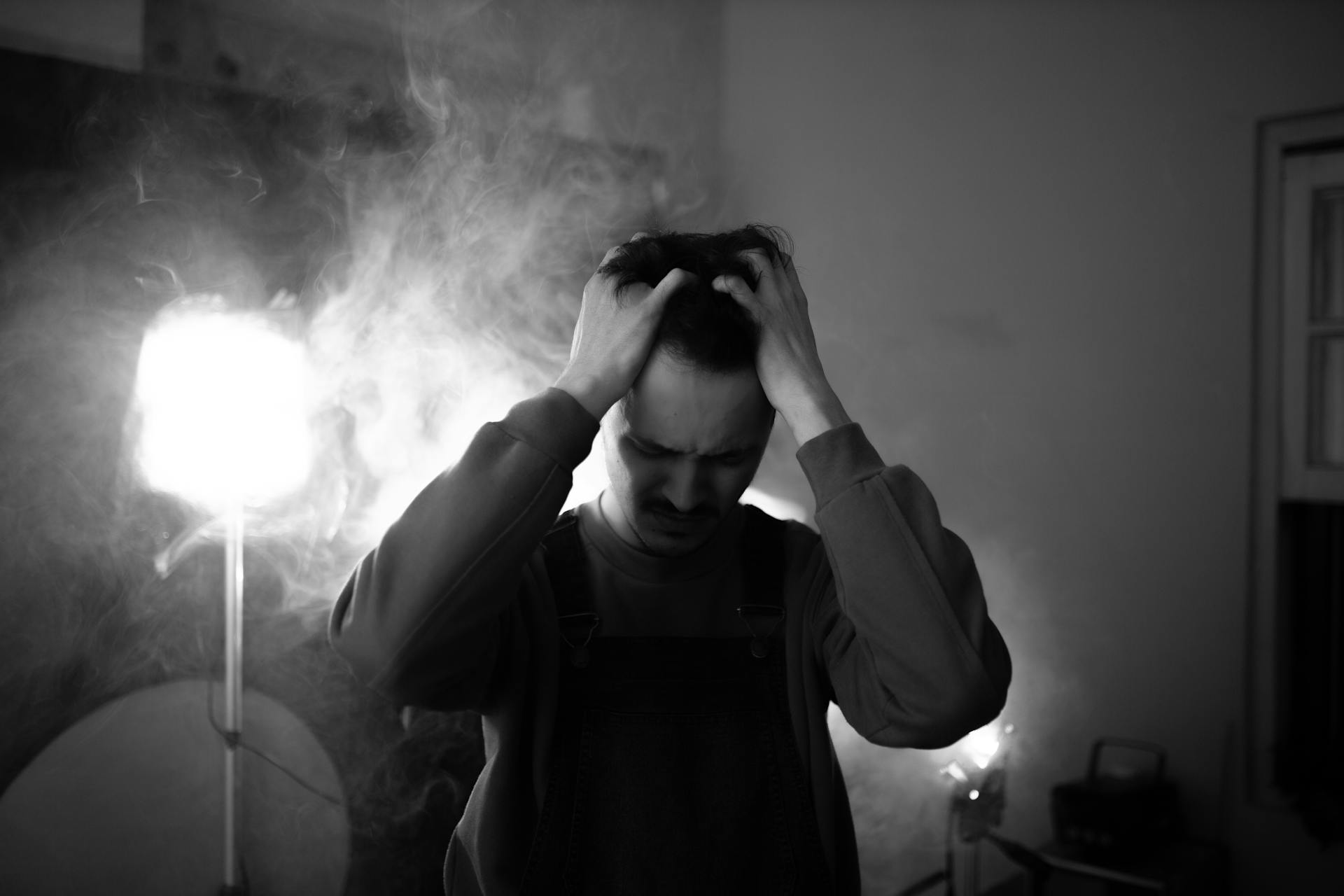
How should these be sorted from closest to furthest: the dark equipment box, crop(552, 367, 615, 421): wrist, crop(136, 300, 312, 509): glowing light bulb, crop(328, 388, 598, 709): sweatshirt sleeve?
crop(328, 388, 598, 709): sweatshirt sleeve, crop(552, 367, 615, 421): wrist, crop(136, 300, 312, 509): glowing light bulb, the dark equipment box

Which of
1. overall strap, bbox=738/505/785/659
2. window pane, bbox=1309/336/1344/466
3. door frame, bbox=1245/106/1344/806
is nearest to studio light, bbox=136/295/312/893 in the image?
overall strap, bbox=738/505/785/659

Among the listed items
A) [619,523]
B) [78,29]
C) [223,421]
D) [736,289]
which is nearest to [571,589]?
[619,523]

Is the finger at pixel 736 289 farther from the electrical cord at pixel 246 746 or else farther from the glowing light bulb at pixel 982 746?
the glowing light bulb at pixel 982 746

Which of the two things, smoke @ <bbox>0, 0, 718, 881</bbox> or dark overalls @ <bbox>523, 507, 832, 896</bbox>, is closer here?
dark overalls @ <bbox>523, 507, 832, 896</bbox>

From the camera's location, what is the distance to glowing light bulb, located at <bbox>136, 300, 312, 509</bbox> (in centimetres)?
192

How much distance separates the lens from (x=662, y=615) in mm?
1265

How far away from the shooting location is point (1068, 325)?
306 cm

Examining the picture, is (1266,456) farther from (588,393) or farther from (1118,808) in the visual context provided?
(588,393)

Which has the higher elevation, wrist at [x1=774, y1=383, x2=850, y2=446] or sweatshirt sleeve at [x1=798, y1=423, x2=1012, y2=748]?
wrist at [x1=774, y1=383, x2=850, y2=446]

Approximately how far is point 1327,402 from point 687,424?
2.53m

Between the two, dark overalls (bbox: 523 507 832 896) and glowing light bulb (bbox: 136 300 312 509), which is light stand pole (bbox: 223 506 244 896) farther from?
dark overalls (bbox: 523 507 832 896)

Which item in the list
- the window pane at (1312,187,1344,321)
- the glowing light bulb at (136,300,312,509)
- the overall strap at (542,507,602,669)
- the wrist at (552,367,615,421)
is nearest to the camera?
the wrist at (552,367,615,421)

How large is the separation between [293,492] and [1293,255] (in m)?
2.84

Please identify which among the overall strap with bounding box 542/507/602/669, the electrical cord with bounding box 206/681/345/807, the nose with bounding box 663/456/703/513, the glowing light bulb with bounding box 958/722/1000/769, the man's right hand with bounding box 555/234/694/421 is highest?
the man's right hand with bounding box 555/234/694/421
